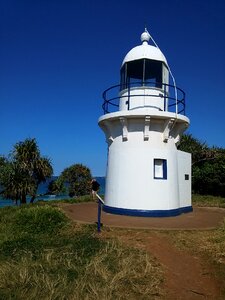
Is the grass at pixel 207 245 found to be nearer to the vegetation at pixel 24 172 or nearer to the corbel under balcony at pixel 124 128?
the corbel under balcony at pixel 124 128

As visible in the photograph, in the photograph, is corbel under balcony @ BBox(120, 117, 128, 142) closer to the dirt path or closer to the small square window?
the small square window

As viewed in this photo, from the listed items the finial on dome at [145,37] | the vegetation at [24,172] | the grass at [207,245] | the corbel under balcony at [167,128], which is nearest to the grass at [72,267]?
the grass at [207,245]

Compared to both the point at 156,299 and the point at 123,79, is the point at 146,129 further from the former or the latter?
the point at 156,299

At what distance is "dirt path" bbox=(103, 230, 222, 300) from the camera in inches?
255

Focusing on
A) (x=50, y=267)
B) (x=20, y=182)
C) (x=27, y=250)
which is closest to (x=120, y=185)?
(x=27, y=250)

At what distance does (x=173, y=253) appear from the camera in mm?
8773

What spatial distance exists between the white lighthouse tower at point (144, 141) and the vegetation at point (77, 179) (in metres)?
26.1

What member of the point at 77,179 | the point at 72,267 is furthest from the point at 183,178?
the point at 77,179

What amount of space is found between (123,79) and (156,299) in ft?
38.3

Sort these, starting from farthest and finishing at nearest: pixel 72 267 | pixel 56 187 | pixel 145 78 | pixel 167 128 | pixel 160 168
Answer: pixel 56 187 < pixel 145 78 < pixel 160 168 < pixel 167 128 < pixel 72 267

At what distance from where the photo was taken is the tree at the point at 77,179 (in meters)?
41.6

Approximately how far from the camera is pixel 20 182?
30.4 metres

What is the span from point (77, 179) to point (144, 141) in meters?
28.8

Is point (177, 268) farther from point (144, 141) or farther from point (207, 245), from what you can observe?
point (144, 141)
